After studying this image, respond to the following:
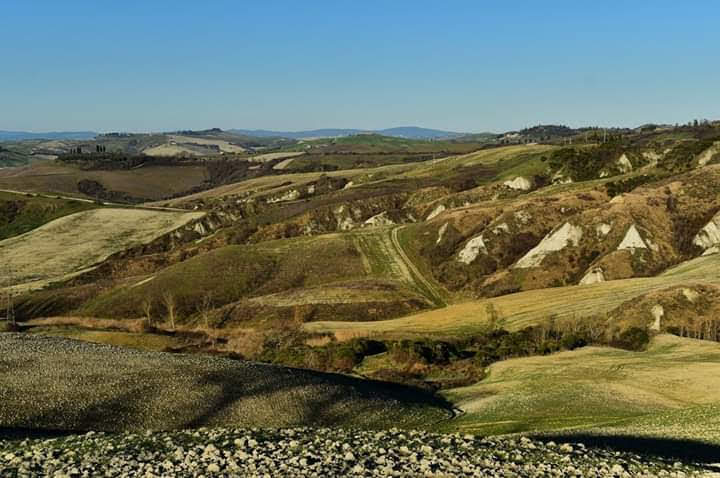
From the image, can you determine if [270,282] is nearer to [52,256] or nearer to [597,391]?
[52,256]

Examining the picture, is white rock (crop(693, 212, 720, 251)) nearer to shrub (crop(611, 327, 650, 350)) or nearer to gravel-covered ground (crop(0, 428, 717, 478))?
shrub (crop(611, 327, 650, 350))

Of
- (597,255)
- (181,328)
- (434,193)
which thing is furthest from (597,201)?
(181,328)

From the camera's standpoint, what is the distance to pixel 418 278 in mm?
123812

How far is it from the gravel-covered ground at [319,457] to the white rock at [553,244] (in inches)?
3545

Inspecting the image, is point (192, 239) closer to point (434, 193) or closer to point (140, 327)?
point (434, 193)

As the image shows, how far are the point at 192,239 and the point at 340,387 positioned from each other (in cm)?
14066

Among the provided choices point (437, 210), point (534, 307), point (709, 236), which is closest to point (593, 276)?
point (534, 307)

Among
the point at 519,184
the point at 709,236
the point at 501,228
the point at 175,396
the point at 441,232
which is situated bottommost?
the point at 175,396

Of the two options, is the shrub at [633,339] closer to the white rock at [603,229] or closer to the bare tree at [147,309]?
the white rock at [603,229]

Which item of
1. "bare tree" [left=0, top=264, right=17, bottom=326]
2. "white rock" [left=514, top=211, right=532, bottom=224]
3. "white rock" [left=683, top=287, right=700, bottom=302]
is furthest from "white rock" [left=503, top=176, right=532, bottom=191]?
"bare tree" [left=0, top=264, right=17, bottom=326]

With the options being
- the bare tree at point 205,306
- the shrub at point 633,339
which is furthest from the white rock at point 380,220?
the shrub at point 633,339

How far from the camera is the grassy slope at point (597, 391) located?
147 ft

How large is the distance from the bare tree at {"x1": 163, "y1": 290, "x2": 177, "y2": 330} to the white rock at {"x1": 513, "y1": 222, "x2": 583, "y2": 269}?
58.7 m

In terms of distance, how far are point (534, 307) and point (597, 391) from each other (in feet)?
137
